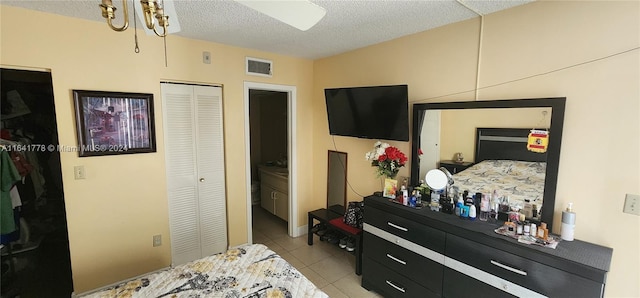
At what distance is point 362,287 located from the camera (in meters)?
2.60

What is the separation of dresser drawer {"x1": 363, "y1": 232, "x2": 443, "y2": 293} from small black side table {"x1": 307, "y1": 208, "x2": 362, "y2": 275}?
0.71 feet

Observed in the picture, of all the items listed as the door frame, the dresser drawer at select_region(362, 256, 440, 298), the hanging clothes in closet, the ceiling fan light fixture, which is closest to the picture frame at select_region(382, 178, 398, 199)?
the dresser drawer at select_region(362, 256, 440, 298)

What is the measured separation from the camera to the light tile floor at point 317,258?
2605mm

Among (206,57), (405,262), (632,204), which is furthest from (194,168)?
(632,204)

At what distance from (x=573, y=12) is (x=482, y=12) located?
52cm

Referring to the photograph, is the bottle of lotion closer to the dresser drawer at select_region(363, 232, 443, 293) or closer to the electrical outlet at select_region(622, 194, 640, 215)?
the electrical outlet at select_region(622, 194, 640, 215)

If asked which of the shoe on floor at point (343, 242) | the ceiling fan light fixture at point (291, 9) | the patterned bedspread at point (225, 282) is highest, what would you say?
the ceiling fan light fixture at point (291, 9)

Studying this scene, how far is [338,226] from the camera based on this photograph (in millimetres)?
2975

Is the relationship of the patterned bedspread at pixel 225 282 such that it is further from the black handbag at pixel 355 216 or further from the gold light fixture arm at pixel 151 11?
the gold light fixture arm at pixel 151 11

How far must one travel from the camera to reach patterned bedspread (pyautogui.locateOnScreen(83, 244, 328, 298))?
159 centimetres

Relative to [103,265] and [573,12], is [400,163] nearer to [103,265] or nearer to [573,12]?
[573,12]

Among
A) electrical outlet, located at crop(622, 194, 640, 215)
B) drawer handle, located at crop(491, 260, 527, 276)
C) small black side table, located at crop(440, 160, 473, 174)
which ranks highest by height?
small black side table, located at crop(440, 160, 473, 174)

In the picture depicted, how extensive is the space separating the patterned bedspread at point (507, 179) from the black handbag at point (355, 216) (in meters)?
1.02

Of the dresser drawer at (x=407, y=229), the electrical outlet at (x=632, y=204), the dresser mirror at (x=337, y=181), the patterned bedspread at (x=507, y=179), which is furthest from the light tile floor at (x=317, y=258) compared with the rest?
the electrical outlet at (x=632, y=204)
